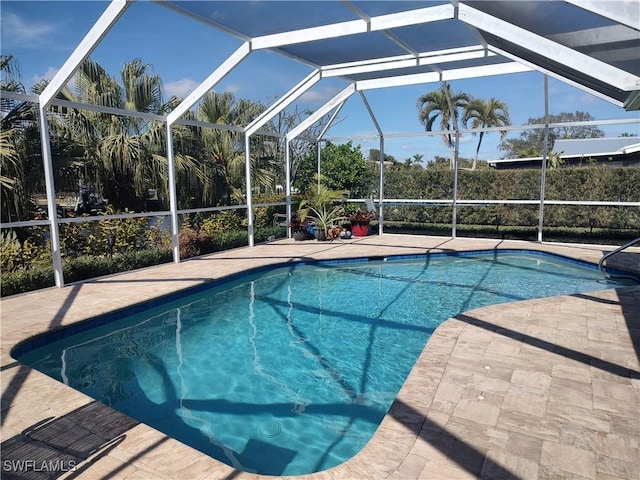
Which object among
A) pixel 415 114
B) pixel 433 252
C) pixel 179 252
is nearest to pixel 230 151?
pixel 179 252

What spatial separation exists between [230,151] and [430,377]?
32.1 feet

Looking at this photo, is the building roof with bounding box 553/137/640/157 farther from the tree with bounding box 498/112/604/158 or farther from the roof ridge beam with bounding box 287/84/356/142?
the roof ridge beam with bounding box 287/84/356/142

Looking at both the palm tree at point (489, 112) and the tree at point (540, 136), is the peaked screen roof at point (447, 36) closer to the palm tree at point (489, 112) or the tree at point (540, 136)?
the tree at point (540, 136)

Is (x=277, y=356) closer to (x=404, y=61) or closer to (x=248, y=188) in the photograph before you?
(x=248, y=188)

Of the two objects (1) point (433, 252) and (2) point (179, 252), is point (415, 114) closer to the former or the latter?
(1) point (433, 252)

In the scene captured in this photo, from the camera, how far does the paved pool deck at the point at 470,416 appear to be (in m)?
2.54

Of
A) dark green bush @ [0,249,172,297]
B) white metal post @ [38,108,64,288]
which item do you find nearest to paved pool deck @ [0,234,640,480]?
dark green bush @ [0,249,172,297]

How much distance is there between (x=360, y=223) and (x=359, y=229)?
7.4 inches

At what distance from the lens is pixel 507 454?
2639 mm

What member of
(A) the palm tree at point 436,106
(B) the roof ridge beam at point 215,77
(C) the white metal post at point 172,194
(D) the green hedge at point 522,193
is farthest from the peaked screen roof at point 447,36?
(A) the palm tree at point 436,106

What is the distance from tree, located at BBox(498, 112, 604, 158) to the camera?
12227mm

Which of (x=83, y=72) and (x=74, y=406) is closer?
(x=74, y=406)

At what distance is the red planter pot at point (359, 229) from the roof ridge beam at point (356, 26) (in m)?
6.67

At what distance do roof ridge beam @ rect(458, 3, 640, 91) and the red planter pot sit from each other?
7798 millimetres
